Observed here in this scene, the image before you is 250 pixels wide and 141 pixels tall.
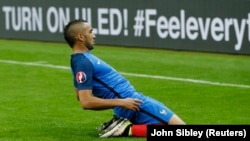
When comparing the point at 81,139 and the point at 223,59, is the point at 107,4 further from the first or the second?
the point at 81,139

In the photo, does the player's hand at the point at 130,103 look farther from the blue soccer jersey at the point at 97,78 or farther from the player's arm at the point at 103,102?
the blue soccer jersey at the point at 97,78

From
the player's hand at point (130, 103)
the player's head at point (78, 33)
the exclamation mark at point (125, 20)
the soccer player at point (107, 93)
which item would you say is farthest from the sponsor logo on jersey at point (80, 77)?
the exclamation mark at point (125, 20)

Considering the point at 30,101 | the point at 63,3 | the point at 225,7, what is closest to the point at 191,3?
the point at 225,7

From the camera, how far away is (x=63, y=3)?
24562 mm

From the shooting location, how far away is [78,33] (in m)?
11.2

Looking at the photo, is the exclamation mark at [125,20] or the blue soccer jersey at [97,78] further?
the exclamation mark at [125,20]

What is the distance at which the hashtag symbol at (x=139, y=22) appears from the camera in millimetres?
22906

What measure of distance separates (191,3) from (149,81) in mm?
4759

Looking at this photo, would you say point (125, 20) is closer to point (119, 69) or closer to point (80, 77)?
point (119, 69)
